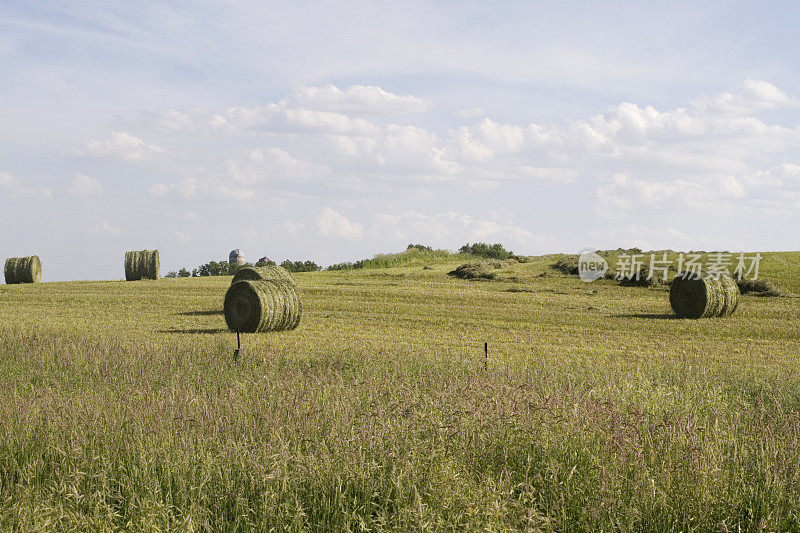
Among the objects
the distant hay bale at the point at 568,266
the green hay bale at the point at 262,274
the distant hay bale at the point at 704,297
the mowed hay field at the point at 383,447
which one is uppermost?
the distant hay bale at the point at 568,266

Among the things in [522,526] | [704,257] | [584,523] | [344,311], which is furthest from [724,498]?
[704,257]

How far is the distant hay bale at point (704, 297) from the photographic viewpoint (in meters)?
21.1

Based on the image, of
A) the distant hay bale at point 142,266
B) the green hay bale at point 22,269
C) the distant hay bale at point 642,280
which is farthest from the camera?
the distant hay bale at point 142,266

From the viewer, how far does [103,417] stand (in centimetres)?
667

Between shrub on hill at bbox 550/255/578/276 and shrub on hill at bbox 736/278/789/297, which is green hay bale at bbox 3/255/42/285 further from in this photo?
shrub on hill at bbox 736/278/789/297

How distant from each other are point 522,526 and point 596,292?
24.0 meters

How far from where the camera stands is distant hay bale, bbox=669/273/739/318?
21062 millimetres

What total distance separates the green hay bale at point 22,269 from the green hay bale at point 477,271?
783 inches

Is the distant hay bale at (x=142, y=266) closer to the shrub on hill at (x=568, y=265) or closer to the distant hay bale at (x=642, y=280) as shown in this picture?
the shrub on hill at (x=568, y=265)

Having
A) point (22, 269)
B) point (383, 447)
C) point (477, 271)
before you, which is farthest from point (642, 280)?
point (22, 269)

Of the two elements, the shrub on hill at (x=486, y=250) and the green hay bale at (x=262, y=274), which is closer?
the green hay bale at (x=262, y=274)

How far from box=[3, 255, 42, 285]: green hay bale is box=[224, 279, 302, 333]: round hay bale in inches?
853

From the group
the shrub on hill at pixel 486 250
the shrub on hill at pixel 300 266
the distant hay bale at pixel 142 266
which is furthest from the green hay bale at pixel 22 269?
the shrub on hill at pixel 486 250

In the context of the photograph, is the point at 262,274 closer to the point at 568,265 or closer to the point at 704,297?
the point at 704,297
